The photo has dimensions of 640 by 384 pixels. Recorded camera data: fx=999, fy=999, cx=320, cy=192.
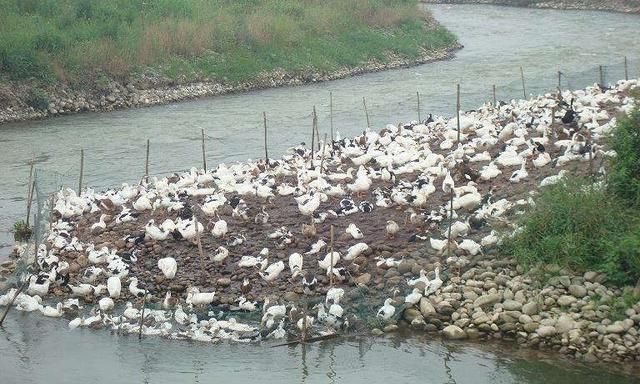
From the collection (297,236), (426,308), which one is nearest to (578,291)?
(426,308)

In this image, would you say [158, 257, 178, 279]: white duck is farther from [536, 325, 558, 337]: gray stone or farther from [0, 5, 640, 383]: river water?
[536, 325, 558, 337]: gray stone

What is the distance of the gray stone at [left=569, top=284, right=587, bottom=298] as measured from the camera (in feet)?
33.3

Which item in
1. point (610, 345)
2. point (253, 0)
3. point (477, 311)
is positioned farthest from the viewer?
point (253, 0)

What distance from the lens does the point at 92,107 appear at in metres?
27.0

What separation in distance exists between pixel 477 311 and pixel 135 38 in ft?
71.1

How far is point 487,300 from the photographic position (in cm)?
1030

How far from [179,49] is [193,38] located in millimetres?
735

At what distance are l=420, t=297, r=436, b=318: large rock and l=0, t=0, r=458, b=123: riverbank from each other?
687 inches

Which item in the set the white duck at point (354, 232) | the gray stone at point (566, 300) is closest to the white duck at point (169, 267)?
the white duck at point (354, 232)

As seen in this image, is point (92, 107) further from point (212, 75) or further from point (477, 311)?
point (477, 311)

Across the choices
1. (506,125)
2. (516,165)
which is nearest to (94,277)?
(516,165)

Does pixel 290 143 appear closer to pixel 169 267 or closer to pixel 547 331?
pixel 169 267

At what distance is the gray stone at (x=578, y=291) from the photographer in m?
10.1

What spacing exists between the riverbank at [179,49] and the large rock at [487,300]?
17891 mm
